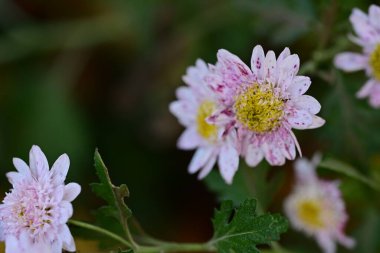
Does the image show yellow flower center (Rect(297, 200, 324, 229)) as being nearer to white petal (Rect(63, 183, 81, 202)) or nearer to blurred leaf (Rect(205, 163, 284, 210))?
blurred leaf (Rect(205, 163, 284, 210))

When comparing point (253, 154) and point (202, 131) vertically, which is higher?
point (202, 131)

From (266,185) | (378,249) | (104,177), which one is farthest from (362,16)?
(378,249)

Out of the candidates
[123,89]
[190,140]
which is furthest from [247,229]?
[123,89]

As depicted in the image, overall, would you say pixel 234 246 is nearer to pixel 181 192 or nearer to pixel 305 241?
pixel 305 241

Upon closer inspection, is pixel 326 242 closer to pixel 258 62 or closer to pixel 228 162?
pixel 228 162

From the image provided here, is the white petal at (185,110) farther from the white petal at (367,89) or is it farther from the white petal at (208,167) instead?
the white petal at (367,89)

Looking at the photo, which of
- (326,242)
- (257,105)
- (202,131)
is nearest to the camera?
(257,105)

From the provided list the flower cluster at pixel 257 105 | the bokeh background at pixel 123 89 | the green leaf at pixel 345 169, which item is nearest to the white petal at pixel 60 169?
the flower cluster at pixel 257 105
